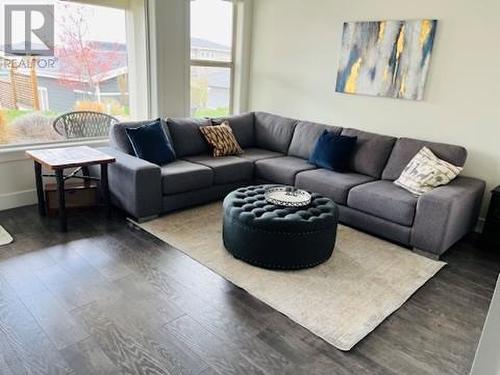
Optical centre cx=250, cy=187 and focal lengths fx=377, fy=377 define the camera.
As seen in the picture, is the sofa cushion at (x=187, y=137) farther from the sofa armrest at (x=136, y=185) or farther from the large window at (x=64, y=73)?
the large window at (x=64, y=73)

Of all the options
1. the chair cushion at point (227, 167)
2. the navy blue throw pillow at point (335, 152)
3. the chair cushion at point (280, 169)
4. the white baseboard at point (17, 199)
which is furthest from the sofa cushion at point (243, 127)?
the white baseboard at point (17, 199)

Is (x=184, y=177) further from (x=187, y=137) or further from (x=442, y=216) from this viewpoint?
(x=442, y=216)

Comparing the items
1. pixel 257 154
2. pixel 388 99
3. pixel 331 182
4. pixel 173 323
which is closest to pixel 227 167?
pixel 257 154

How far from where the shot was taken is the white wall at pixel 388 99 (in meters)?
3.47

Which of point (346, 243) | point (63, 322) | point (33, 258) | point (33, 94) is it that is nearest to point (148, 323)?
point (63, 322)

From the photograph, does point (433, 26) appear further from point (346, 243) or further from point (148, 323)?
point (148, 323)

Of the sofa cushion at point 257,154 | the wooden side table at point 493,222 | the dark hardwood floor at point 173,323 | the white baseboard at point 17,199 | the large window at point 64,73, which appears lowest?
the dark hardwood floor at point 173,323

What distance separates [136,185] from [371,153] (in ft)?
7.79

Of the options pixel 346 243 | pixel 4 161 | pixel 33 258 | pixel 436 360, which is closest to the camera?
pixel 436 360

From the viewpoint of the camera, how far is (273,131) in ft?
15.9

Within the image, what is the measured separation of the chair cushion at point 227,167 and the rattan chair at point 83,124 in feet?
3.58

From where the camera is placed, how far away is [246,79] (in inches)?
216

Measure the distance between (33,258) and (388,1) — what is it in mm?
4096

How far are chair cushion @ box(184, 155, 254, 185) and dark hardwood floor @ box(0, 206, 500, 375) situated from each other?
121cm
